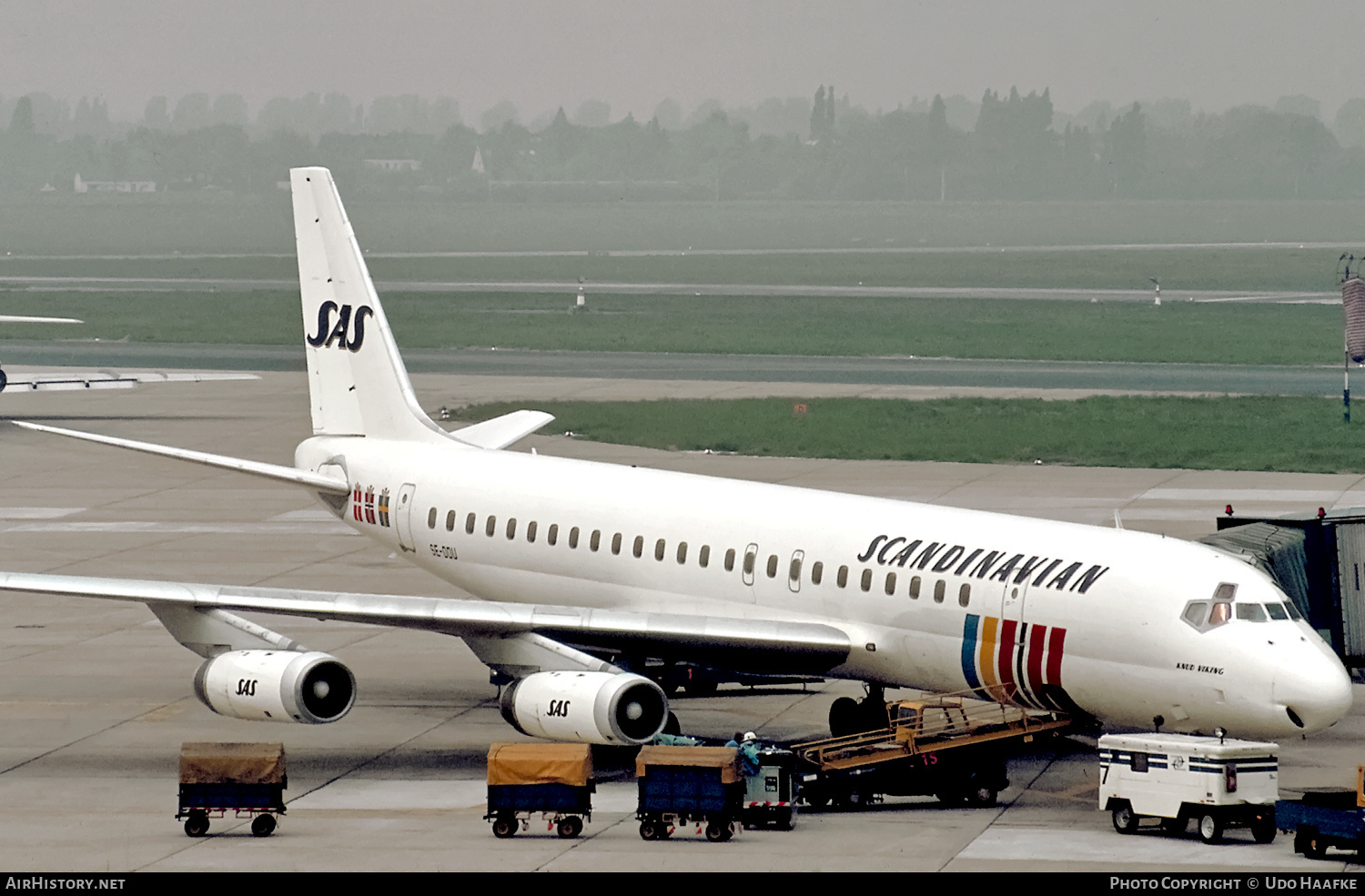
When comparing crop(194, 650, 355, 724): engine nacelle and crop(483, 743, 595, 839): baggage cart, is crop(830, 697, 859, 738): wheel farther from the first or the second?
crop(194, 650, 355, 724): engine nacelle

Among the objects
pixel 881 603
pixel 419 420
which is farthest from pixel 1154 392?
pixel 881 603

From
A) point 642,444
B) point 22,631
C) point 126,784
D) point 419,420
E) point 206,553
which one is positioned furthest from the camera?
point 642,444

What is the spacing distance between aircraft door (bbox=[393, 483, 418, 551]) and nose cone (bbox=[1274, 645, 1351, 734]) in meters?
18.0

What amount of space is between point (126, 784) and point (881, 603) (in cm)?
1180

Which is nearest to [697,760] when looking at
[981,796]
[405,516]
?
[981,796]

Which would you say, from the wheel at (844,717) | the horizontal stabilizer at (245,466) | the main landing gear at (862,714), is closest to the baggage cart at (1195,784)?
the main landing gear at (862,714)

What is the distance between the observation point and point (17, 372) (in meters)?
102

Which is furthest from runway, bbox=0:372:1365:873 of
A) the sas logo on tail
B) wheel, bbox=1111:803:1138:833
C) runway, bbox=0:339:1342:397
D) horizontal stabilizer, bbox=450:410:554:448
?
runway, bbox=0:339:1342:397

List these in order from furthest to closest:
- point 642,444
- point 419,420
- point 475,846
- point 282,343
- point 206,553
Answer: point 282,343 < point 642,444 < point 206,553 < point 419,420 < point 475,846

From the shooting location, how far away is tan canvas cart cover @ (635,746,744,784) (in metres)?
28.5

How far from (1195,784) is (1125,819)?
1.16m

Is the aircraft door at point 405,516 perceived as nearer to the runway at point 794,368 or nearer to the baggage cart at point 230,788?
the baggage cart at point 230,788

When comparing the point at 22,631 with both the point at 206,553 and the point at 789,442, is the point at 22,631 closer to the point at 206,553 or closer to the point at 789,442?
the point at 206,553

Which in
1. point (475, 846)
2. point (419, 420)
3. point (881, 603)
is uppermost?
point (419, 420)
